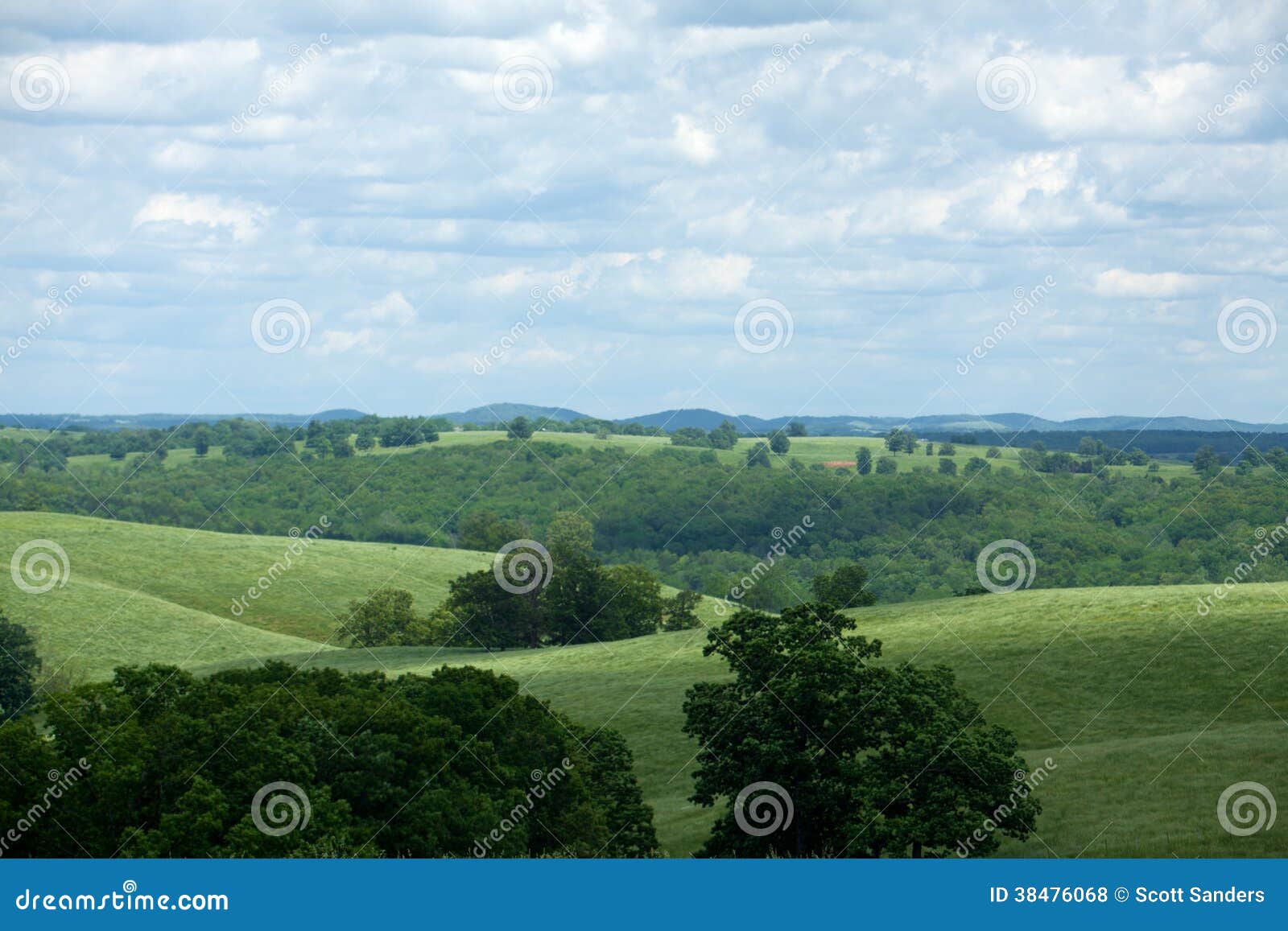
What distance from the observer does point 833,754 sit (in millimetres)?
33531

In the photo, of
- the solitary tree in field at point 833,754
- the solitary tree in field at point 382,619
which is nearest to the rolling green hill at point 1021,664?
the solitary tree in field at point 382,619

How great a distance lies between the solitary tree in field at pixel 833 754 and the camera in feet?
99.5

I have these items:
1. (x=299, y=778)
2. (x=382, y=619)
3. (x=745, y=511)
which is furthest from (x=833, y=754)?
(x=745, y=511)

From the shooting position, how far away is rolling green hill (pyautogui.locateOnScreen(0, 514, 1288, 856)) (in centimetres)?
3812

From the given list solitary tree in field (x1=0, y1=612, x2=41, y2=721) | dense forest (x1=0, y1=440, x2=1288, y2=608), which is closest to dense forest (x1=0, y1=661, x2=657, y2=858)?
solitary tree in field (x1=0, y1=612, x2=41, y2=721)

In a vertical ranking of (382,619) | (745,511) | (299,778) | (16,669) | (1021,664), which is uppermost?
(745,511)

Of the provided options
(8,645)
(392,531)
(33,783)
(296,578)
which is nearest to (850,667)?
(33,783)

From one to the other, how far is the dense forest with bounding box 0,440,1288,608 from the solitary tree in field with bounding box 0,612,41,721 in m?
64.5

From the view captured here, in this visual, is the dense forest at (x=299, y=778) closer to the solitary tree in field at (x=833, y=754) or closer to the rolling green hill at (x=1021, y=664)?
the solitary tree in field at (x=833, y=754)

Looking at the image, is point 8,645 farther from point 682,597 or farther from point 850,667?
point 850,667

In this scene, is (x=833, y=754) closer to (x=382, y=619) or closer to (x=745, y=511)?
(x=382, y=619)

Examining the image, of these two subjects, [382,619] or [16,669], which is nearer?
[16,669]

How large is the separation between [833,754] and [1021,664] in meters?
31.4

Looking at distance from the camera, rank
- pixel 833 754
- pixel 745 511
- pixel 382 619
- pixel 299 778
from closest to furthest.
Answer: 1. pixel 299 778
2. pixel 833 754
3. pixel 382 619
4. pixel 745 511
